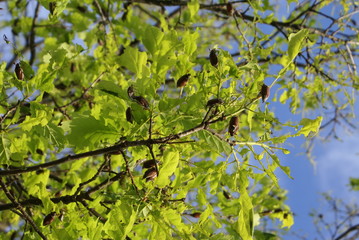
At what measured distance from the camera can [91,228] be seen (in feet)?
4.93

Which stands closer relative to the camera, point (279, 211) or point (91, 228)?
point (91, 228)

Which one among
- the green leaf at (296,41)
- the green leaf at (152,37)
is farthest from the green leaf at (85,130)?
the green leaf at (296,41)

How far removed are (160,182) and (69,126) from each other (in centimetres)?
42

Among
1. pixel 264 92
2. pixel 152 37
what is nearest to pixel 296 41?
pixel 264 92

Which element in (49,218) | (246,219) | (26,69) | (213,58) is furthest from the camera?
(49,218)

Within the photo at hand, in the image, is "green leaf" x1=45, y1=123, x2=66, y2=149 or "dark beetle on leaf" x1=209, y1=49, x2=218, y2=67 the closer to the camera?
"dark beetle on leaf" x1=209, y1=49, x2=218, y2=67

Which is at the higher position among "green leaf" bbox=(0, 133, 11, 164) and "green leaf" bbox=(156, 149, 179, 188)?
"green leaf" bbox=(156, 149, 179, 188)

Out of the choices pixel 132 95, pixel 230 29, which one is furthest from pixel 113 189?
pixel 230 29

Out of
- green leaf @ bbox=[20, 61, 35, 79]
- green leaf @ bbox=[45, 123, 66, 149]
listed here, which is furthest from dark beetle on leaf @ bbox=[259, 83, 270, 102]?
green leaf @ bbox=[20, 61, 35, 79]

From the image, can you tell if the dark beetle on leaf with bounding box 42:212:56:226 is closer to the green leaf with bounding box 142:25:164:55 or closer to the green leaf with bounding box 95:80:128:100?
the green leaf with bounding box 95:80:128:100

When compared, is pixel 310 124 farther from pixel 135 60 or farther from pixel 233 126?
pixel 135 60

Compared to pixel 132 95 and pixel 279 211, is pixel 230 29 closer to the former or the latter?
pixel 279 211

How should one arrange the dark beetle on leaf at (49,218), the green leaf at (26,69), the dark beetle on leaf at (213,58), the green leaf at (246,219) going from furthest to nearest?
the dark beetle on leaf at (49,218), the green leaf at (26,69), the dark beetle on leaf at (213,58), the green leaf at (246,219)

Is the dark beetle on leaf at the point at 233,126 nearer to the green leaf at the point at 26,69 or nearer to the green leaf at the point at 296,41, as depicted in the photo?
the green leaf at the point at 296,41
